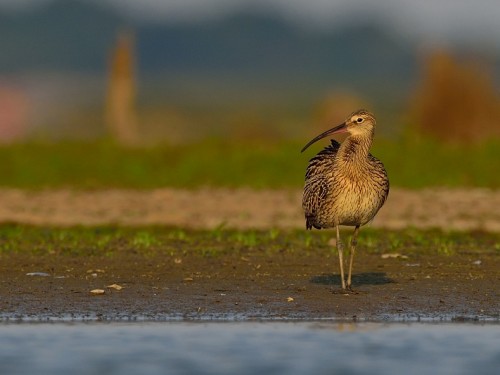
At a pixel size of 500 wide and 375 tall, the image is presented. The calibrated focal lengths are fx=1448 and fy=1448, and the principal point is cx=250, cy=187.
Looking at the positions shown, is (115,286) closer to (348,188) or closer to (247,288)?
(247,288)

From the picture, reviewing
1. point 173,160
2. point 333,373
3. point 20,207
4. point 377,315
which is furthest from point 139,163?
point 333,373

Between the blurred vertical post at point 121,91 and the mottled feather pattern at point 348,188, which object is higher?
the blurred vertical post at point 121,91

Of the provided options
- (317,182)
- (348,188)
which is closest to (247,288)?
(317,182)

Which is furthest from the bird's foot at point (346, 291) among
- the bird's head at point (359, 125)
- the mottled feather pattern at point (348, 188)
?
the bird's head at point (359, 125)

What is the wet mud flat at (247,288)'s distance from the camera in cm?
1129

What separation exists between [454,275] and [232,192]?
950 cm

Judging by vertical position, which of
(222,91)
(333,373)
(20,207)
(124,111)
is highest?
(222,91)

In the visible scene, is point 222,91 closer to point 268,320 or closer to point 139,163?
point 139,163

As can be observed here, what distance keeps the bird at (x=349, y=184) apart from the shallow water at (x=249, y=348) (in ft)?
5.05

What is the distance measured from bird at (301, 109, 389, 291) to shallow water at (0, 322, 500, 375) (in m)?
1.54

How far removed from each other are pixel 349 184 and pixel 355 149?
358mm

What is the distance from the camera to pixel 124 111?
127ft

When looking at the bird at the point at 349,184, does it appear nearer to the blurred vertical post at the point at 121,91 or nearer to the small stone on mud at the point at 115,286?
the small stone on mud at the point at 115,286

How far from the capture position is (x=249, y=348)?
32.2 feet
